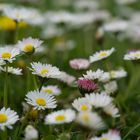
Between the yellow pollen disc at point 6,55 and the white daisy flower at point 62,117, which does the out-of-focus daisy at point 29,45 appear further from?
the white daisy flower at point 62,117

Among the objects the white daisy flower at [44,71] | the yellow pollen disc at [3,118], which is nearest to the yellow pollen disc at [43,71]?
the white daisy flower at [44,71]

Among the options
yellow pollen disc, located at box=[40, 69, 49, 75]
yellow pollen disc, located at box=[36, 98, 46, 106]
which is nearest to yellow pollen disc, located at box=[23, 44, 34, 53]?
yellow pollen disc, located at box=[40, 69, 49, 75]

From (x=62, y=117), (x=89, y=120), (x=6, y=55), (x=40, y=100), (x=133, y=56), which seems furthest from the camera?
(x=133, y=56)

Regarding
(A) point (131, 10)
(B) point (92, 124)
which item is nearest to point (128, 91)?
(B) point (92, 124)

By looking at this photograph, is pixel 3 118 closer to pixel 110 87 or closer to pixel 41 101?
pixel 41 101

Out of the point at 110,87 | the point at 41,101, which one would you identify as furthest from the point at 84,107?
the point at 110,87

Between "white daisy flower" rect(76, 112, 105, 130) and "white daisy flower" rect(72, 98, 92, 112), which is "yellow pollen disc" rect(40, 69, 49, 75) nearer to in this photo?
"white daisy flower" rect(72, 98, 92, 112)
